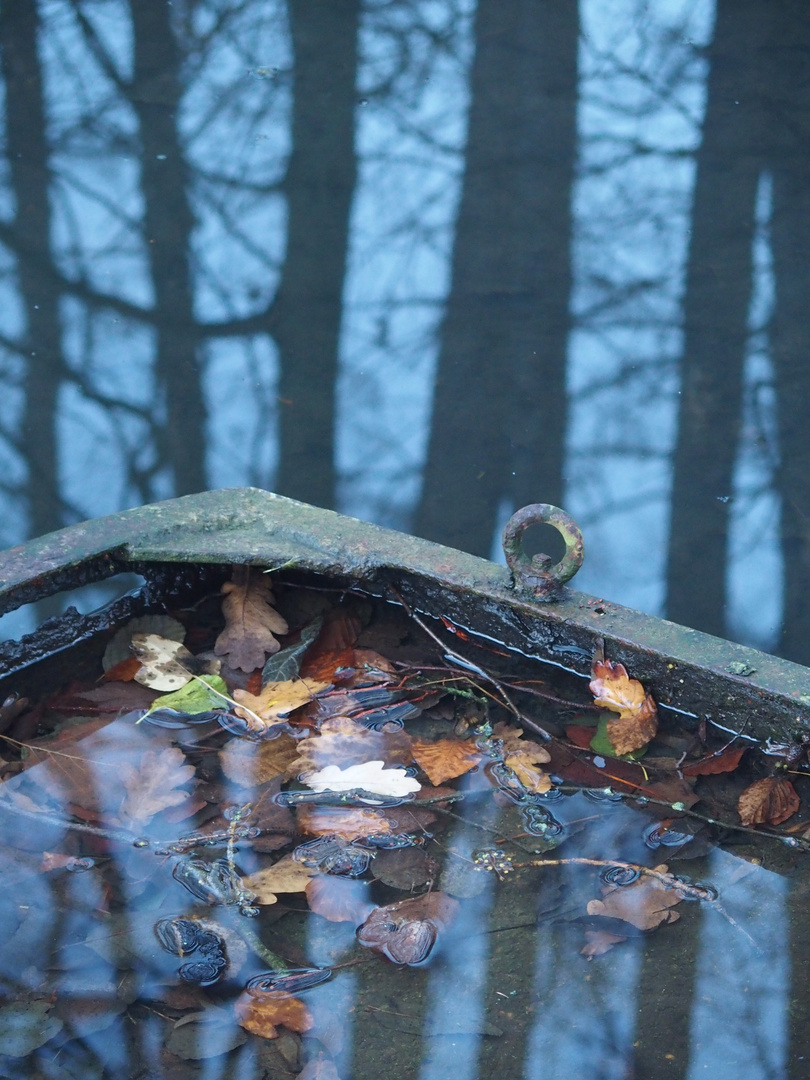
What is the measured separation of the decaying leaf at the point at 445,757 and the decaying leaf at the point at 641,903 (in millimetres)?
366

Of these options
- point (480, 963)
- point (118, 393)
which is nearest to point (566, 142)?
point (118, 393)

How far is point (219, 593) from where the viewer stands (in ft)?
8.02

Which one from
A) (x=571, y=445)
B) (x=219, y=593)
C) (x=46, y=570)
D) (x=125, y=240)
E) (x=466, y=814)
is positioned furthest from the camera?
(x=125, y=240)

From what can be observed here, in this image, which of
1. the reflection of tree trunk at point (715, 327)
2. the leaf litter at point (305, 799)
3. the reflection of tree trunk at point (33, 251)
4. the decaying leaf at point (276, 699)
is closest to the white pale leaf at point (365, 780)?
the leaf litter at point (305, 799)

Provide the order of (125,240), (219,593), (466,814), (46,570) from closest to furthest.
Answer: (466,814), (46,570), (219,593), (125,240)

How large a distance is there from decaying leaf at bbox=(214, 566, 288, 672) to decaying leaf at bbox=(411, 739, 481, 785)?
1.34 ft

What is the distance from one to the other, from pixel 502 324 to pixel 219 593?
2.04 metres

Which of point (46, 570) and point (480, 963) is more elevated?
point (46, 570)

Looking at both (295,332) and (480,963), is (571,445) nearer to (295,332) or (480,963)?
(295,332)

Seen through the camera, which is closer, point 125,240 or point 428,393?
point 428,393

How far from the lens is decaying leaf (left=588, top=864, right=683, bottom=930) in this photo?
68.1 inches

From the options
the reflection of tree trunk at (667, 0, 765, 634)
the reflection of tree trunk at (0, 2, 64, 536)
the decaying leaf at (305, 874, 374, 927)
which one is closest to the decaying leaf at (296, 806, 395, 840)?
the decaying leaf at (305, 874, 374, 927)

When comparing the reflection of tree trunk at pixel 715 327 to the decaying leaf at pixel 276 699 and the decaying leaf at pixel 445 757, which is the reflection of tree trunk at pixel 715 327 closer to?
the decaying leaf at pixel 445 757

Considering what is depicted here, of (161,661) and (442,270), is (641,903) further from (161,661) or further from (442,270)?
(442,270)
